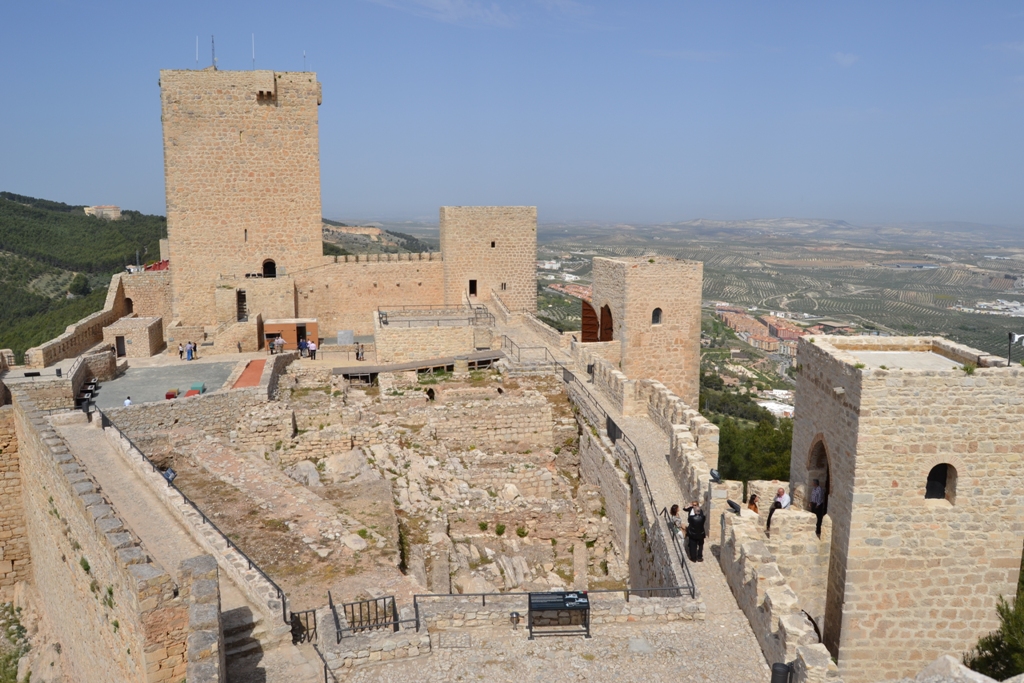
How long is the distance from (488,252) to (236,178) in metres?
7.14

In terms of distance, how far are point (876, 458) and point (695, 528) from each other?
1.94 m

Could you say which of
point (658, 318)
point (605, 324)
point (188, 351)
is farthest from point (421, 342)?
point (188, 351)

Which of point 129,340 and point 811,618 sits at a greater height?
point 129,340

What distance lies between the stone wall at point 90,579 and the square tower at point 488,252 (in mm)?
12172

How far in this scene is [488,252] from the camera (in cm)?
2205

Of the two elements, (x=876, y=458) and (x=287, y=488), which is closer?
(x=876, y=458)

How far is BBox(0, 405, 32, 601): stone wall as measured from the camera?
38.9 feet

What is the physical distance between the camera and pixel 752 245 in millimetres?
140625

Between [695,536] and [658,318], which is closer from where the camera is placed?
[695,536]

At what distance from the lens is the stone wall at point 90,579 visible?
6.04m

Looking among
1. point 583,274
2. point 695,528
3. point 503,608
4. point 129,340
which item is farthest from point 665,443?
point 583,274

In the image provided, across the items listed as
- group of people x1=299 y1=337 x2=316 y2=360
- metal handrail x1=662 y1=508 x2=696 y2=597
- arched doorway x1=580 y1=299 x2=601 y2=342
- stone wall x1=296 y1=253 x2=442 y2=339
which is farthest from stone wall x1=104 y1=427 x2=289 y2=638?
arched doorway x1=580 y1=299 x2=601 y2=342

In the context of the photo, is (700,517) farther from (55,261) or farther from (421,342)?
(55,261)

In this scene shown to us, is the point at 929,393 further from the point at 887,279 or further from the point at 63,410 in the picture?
the point at 887,279
